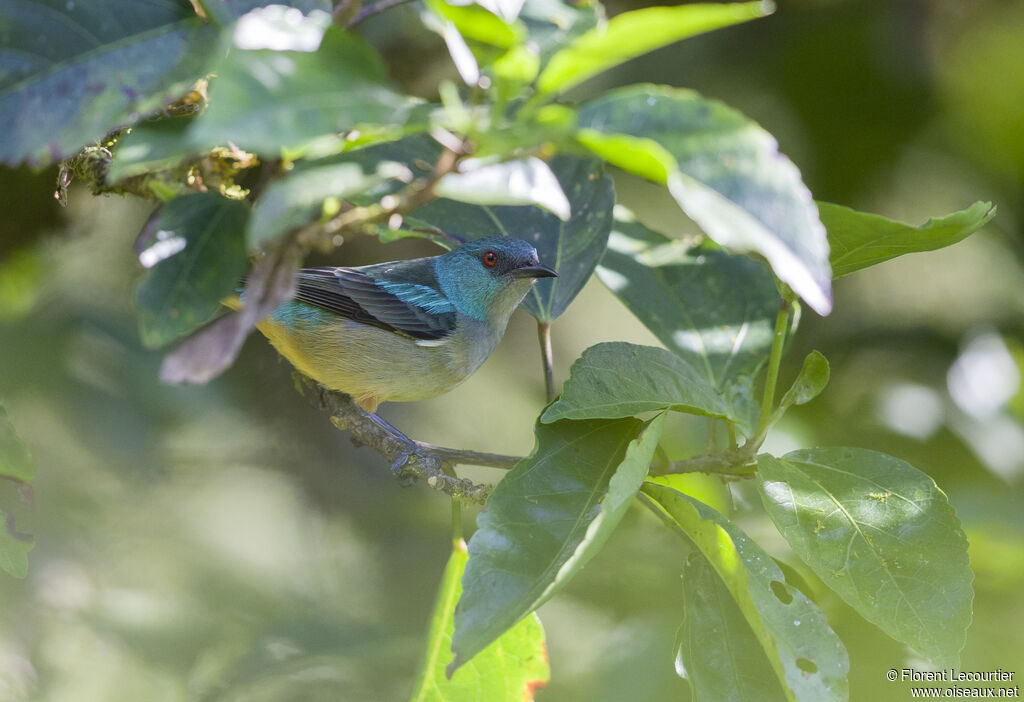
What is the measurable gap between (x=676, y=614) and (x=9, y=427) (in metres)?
2.20

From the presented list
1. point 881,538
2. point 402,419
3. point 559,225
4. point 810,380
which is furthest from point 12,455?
point 402,419

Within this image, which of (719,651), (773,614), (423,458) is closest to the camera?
(773,614)

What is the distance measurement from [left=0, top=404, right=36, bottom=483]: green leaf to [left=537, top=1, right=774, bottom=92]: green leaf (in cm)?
140

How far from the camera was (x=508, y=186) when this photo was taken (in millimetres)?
1103

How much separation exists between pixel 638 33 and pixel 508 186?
25 centimetres

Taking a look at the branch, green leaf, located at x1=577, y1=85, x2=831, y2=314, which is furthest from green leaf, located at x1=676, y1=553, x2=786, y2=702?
green leaf, located at x1=577, y1=85, x2=831, y2=314

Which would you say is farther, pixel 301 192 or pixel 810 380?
pixel 810 380

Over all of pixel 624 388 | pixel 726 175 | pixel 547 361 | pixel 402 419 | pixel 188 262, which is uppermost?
pixel 726 175

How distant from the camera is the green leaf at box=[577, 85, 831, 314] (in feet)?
3.59

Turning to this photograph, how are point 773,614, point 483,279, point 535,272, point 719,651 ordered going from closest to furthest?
1. point 773,614
2. point 719,651
3. point 535,272
4. point 483,279

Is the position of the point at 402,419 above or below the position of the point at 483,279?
below

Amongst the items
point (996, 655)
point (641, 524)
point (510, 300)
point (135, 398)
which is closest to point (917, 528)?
point (996, 655)

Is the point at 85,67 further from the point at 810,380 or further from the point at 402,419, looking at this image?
the point at 402,419

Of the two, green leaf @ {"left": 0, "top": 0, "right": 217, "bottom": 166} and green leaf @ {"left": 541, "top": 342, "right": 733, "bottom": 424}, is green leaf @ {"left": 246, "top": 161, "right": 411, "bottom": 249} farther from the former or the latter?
green leaf @ {"left": 541, "top": 342, "right": 733, "bottom": 424}
